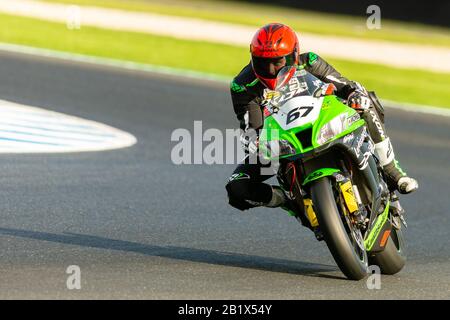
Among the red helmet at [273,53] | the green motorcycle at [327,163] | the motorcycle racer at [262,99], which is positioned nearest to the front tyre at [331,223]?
the green motorcycle at [327,163]

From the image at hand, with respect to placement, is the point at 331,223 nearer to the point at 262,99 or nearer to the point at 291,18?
the point at 262,99

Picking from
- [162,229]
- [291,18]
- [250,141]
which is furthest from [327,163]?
[291,18]

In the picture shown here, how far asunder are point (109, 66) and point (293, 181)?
41.4 feet

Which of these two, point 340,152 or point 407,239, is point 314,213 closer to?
point 340,152

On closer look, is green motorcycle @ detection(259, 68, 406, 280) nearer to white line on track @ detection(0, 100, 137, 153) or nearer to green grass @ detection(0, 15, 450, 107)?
white line on track @ detection(0, 100, 137, 153)

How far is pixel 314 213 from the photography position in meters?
6.51

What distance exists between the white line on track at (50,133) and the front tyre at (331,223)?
215 inches

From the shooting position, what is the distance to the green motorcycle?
6.39 m

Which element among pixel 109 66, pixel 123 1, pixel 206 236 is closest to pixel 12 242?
pixel 206 236

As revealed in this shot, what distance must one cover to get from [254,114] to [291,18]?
993 inches

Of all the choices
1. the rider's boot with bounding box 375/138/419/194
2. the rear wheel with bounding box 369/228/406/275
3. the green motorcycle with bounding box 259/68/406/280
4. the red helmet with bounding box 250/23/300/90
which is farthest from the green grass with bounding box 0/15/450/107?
the red helmet with bounding box 250/23/300/90

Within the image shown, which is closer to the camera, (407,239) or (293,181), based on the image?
(293,181)

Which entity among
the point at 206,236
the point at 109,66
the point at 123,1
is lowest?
the point at 206,236
